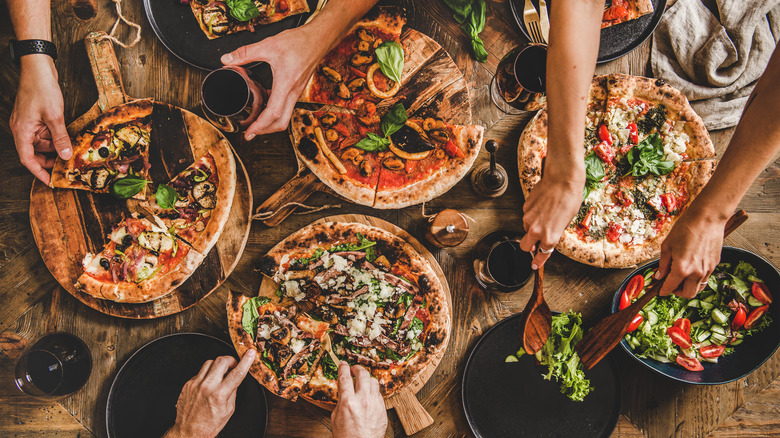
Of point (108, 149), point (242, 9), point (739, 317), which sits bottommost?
point (739, 317)

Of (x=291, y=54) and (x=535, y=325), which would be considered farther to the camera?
(x=535, y=325)

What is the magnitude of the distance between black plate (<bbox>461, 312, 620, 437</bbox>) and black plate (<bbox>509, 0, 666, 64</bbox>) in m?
2.40

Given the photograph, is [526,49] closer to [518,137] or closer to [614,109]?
[518,137]

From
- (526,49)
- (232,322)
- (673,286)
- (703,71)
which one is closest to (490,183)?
(526,49)

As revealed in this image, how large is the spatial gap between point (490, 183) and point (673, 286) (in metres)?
1.42

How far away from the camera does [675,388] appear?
3.51m

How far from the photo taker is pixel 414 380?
11.0ft

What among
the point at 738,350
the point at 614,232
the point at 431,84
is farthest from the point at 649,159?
the point at 431,84

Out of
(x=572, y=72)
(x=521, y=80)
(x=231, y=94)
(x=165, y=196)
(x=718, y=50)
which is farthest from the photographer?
(x=718, y=50)

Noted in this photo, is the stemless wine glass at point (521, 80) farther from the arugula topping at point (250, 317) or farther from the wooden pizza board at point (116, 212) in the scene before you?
the arugula topping at point (250, 317)

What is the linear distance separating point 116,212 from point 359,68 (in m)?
2.29

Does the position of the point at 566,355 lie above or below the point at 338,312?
below

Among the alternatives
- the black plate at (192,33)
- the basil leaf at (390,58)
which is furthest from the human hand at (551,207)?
the black plate at (192,33)

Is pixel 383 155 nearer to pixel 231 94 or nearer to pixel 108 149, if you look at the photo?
pixel 231 94
